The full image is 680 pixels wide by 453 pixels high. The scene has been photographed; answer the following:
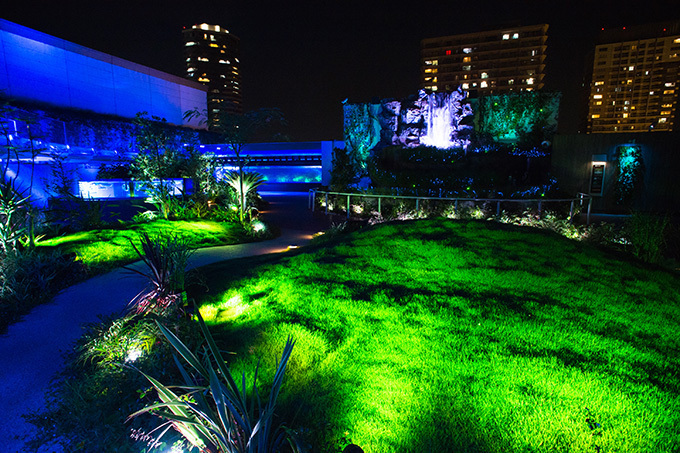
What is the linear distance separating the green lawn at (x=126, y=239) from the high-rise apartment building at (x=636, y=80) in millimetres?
70021

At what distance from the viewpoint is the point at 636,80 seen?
6719cm

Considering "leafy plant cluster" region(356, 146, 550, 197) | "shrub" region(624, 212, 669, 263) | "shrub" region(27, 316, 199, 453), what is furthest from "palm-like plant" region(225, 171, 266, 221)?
"shrub" region(624, 212, 669, 263)

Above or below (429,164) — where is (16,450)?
below

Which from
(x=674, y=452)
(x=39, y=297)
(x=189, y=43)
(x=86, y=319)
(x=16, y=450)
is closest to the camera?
(x=674, y=452)

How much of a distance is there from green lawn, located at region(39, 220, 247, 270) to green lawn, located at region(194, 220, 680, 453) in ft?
10.0

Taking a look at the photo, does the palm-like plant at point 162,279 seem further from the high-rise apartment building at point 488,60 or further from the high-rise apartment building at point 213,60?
the high-rise apartment building at point 213,60

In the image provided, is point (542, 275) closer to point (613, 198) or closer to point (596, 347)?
point (596, 347)

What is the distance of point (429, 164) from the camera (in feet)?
63.1

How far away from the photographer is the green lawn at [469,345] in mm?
2479

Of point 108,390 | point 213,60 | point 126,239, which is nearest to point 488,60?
point 213,60

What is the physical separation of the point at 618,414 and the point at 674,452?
1.06 ft

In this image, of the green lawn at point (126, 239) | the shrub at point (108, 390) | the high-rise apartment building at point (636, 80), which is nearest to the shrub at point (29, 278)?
the green lawn at point (126, 239)

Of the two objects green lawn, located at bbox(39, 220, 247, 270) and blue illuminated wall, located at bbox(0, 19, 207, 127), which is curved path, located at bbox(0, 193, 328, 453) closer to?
green lawn, located at bbox(39, 220, 247, 270)

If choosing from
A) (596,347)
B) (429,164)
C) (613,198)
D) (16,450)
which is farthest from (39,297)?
(613,198)
